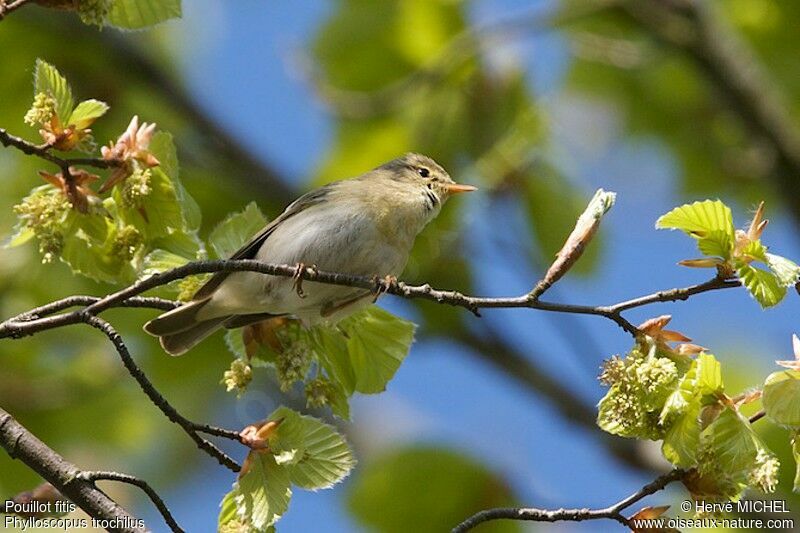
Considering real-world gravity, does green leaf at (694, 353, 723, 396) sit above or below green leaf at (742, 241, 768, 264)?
below

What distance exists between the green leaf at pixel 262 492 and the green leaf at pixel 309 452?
0.03 m

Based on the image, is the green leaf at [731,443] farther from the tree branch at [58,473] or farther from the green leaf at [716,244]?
the tree branch at [58,473]

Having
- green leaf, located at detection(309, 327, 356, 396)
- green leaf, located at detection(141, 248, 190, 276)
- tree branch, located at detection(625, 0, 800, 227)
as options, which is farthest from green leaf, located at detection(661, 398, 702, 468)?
tree branch, located at detection(625, 0, 800, 227)

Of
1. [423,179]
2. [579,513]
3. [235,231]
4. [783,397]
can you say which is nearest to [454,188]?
[423,179]

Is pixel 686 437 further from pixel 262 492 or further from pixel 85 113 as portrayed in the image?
pixel 85 113

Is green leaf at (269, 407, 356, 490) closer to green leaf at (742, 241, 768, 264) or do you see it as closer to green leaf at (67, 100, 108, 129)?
green leaf at (67, 100, 108, 129)

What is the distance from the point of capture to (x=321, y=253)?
403cm

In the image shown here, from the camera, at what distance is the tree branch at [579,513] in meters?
2.57

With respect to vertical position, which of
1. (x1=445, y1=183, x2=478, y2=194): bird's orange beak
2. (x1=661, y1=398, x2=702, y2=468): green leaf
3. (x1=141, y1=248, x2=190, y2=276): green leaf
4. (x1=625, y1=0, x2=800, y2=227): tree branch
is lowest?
(x1=661, y1=398, x2=702, y2=468): green leaf

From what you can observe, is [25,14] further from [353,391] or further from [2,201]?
[353,391]

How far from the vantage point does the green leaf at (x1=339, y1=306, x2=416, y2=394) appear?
3275 millimetres

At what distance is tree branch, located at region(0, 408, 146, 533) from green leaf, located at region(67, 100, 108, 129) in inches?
29.4

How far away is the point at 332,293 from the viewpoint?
3451mm

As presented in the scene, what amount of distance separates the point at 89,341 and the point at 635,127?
13.3 feet
